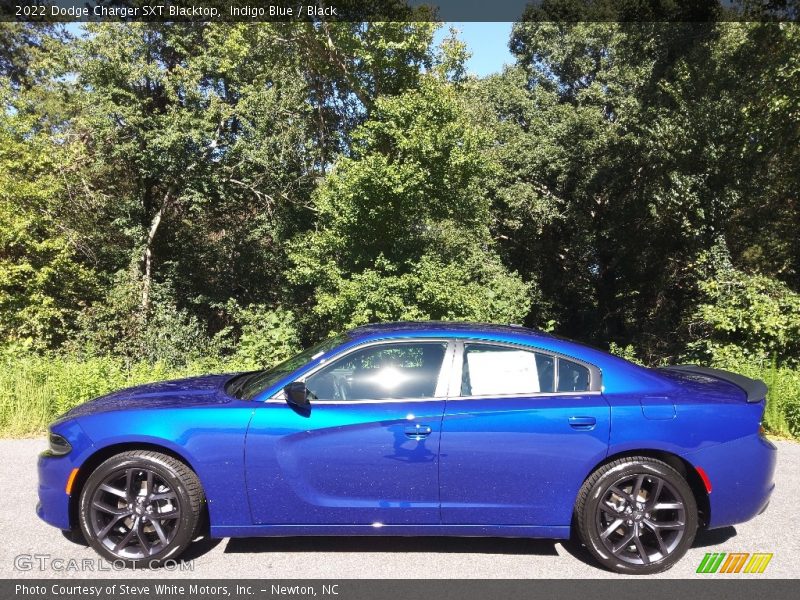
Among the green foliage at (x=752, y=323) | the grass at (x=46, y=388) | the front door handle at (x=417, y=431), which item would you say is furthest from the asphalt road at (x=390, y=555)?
the green foliage at (x=752, y=323)

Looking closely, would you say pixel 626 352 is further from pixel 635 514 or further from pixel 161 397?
pixel 161 397

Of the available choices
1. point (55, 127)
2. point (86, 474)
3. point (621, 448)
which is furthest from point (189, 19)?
Answer: point (621, 448)

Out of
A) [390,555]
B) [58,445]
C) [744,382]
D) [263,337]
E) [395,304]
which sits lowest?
[390,555]

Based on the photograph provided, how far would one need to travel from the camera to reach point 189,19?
15.4 m

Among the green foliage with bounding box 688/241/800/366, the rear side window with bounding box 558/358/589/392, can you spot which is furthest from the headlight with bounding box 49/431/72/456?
the green foliage with bounding box 688/241/800/366

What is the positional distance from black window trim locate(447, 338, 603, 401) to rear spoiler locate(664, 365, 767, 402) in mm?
967

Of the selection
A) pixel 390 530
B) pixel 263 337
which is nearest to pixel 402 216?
pixel 263 337

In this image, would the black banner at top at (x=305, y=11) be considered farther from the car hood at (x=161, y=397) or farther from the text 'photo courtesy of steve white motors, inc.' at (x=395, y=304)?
the car hood at (x=161, y=397)

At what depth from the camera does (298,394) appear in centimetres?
357

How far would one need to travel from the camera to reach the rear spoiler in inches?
152

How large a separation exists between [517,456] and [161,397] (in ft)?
7.59

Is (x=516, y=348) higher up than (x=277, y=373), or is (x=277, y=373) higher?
(x=516, y=348)

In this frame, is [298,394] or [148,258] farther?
[148,258]

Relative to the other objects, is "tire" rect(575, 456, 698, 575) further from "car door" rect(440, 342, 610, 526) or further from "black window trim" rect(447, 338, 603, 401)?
"black window trim" rect(447, 338, 603, 401)
